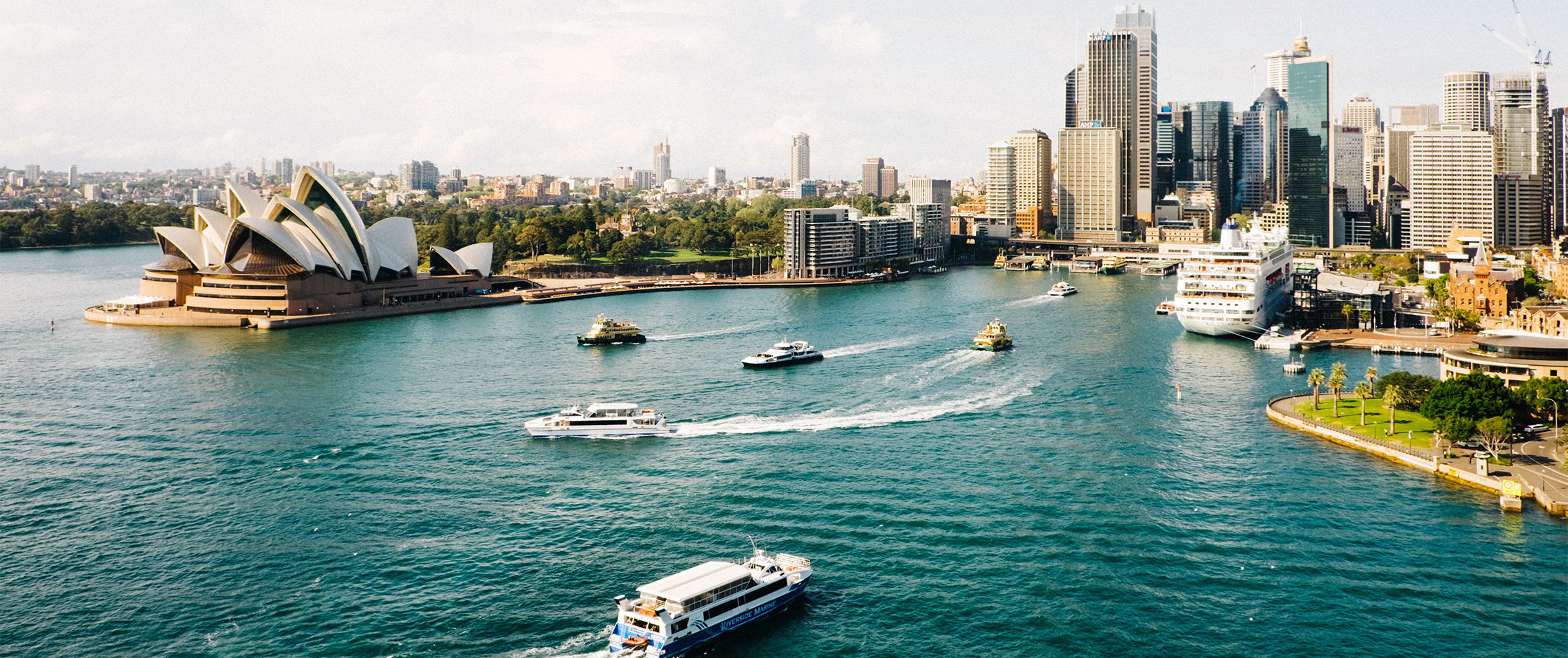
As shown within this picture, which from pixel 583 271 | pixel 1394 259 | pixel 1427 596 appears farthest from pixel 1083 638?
pixel 1394 259

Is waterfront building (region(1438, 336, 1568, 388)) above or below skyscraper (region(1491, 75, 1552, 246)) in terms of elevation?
below

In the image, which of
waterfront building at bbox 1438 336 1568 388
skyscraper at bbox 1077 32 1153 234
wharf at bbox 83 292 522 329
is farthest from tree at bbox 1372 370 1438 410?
skyscraper at bbox 1077 32 1153 234

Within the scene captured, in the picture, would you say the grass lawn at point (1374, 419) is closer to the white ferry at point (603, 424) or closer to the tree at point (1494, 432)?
the tree at point (1494, 432)

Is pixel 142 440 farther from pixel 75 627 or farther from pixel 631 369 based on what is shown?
pixel 631 369

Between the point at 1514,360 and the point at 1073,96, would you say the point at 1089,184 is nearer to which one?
the point at 1073,96

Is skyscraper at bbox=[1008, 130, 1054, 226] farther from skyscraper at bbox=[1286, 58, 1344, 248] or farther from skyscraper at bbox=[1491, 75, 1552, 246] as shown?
skyscraper at bbox=[1491, 75, 1552, 246]

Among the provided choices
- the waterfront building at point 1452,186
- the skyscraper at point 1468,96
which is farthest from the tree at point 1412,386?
the skyscraper at point 1468,96
